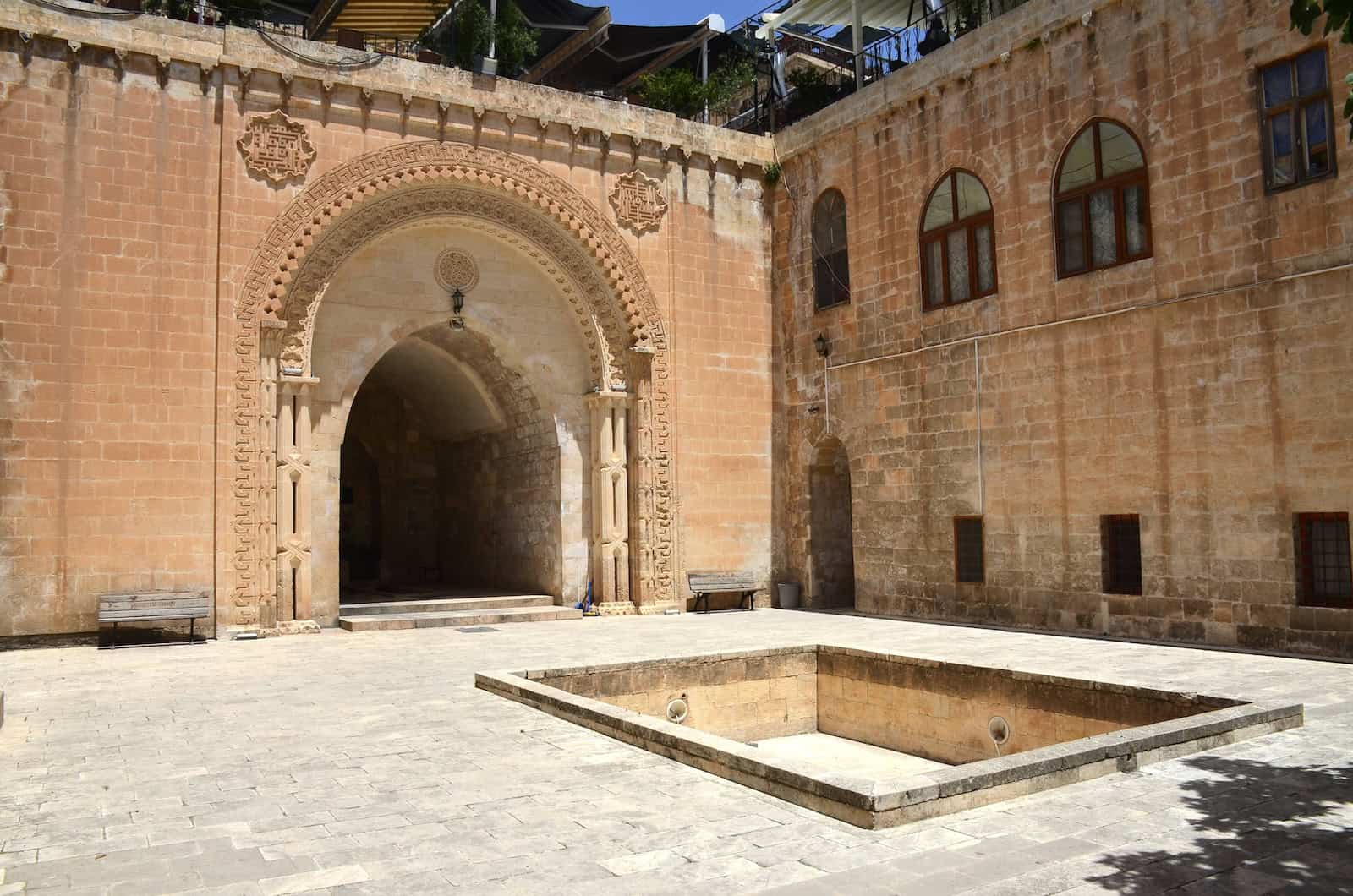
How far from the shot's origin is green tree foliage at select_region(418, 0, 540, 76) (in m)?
16.5

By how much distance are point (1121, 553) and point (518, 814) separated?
8.21m

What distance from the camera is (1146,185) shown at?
10594 millimetres

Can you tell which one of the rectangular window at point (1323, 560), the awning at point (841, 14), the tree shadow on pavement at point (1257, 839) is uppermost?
the awning at point (841, 14)

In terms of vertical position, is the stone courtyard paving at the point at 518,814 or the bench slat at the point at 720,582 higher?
the bench slat at the point at 720,582

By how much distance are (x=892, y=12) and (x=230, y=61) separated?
39.6 ft

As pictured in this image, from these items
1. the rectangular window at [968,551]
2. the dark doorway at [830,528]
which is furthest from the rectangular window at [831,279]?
the rectangular window at [968,551]

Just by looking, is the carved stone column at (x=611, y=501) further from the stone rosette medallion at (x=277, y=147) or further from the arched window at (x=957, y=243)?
the stone rosette medallion at (x=277, y=147)

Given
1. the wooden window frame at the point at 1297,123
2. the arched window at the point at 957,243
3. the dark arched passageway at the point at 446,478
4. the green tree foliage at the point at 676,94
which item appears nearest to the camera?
the wooden window frame at the point at 1297,123

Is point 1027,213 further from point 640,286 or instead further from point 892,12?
point 892,12

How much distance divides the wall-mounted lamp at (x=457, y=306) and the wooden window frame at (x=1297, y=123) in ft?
29.2

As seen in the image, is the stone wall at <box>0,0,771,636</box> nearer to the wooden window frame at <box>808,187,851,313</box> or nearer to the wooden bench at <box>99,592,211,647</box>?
the wooden bench at <box>99,592,211,647</box>

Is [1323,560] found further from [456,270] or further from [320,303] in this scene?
[320,303]

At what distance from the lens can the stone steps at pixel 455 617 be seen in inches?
481

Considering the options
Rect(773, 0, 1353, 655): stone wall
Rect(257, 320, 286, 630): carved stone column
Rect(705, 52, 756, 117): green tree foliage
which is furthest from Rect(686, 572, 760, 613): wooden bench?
Rect(705, 52, 756, 117): green tree foliage
